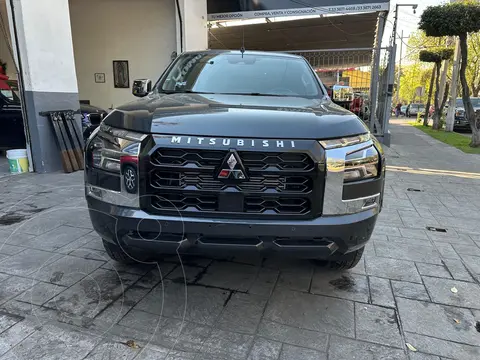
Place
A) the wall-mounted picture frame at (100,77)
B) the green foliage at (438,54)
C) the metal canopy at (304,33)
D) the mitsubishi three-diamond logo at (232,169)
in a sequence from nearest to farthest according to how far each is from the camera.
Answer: the mitsubishi three-diamond logo at (232,169) < the wall-mounted picture frame at (100,77) < the metal canopy at (304,33) < the green foliage at (438,54)

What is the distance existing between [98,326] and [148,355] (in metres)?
0.45

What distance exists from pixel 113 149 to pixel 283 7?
10.1 meters

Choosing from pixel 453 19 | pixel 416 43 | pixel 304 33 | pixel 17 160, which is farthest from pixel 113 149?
pixel 416 43

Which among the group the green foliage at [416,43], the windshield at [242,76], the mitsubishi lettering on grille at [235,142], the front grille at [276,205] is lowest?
the front grille at [276,205]

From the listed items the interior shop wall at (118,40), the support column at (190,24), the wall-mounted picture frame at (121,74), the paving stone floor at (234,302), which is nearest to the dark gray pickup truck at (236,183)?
the paving stone floor at (234,302)

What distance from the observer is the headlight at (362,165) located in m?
2.26

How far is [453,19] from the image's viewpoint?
10.2 metres

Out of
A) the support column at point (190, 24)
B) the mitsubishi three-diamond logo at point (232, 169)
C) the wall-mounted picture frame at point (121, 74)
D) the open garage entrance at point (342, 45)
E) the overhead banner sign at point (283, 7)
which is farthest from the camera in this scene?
the wall-mounted picture frame at point (121, 74)

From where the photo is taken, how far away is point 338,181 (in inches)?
88.0

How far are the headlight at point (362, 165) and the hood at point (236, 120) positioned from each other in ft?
0.46

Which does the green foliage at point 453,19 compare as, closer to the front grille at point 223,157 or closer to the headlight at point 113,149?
the front grille at point 223,157

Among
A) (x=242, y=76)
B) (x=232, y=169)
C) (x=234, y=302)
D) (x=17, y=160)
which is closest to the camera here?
(x=232, y=169)

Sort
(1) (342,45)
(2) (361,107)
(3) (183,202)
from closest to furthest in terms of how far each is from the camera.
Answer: (3) (183,202)
(2) (361,107)
(1) (342,45)

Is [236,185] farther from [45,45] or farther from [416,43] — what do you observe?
[416,43]
